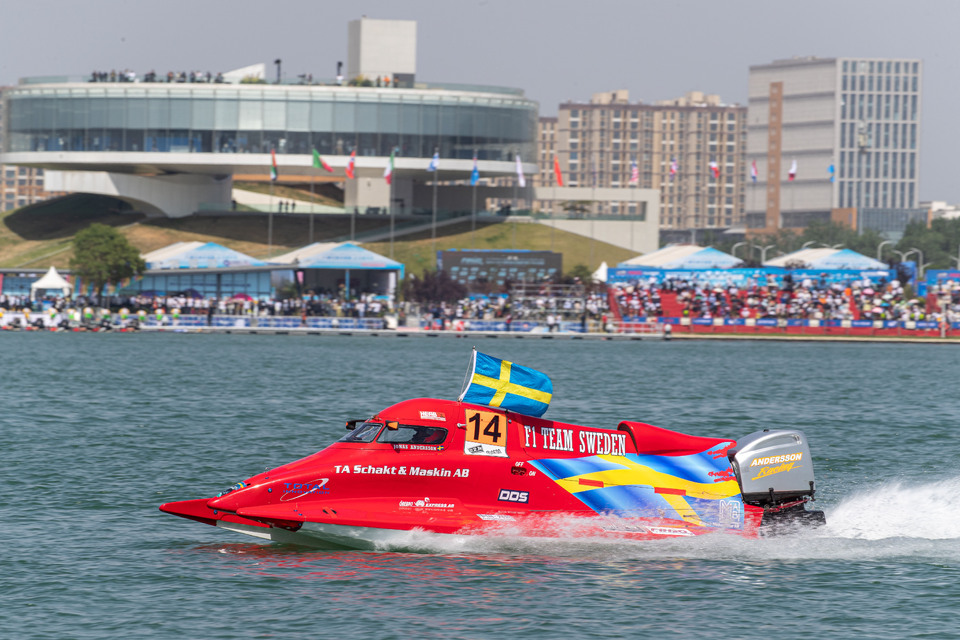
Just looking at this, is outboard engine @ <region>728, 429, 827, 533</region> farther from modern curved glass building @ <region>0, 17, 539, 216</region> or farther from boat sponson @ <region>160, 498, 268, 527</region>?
modern curved glass building @ <region>0, 17, 539, 216</region>

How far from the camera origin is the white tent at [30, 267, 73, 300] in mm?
80250

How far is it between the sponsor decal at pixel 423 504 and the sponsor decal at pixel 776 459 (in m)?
4.26

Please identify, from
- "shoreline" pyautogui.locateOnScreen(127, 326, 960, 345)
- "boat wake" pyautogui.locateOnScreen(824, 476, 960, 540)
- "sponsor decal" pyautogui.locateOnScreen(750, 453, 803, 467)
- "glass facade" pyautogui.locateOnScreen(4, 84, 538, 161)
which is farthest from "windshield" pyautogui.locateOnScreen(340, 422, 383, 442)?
"glass facade" pyautogui.locateOnScreen(4, 84, 538, 161)

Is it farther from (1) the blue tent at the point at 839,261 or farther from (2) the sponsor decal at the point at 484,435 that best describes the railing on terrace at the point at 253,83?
(2) the sponsor decal at the point at 484,435

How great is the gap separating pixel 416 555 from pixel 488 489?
1.46 metres

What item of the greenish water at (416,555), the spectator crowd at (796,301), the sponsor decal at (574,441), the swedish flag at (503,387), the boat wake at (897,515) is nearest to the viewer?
the greenish water at (416,555)

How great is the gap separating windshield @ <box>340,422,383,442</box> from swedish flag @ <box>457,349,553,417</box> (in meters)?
1.25

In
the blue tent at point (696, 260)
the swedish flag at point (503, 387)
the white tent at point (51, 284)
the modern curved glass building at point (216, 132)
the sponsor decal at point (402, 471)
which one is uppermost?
the modern curved glass building at point (216, 132)

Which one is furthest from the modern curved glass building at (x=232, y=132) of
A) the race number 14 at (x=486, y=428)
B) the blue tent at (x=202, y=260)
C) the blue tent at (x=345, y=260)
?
the race number 14 at (x=486, y=428)

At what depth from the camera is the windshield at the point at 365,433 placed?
1617 centimetres

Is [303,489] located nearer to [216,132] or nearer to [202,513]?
[202,513]

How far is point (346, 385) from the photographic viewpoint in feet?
139

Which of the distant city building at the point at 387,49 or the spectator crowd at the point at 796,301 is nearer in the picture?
the spectator crowd at the point at 796,301

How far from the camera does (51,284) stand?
8019 cm
